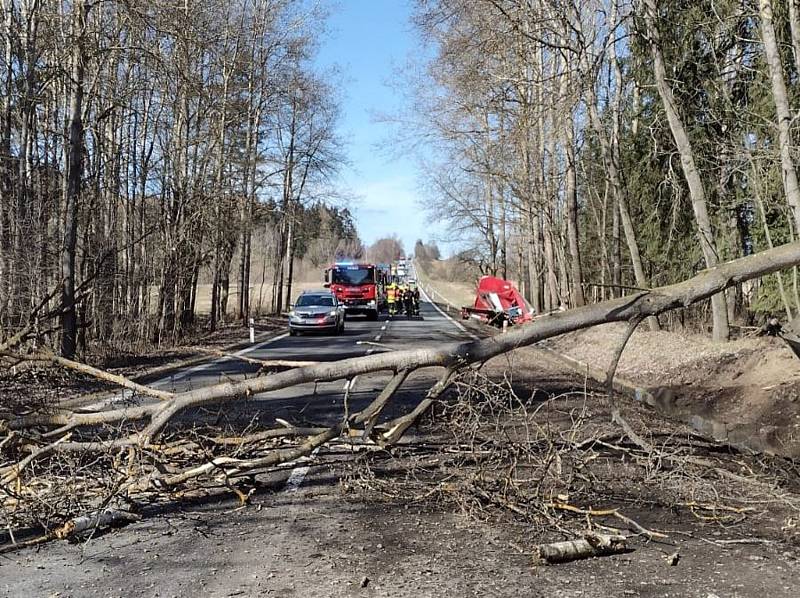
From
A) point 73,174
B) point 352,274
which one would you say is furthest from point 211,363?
point 352,274

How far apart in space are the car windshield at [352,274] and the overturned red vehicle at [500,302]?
12.4 metres

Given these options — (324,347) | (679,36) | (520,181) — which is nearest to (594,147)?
(520,181)

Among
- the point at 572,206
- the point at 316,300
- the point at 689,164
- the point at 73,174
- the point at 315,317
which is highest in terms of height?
the point at 689,164

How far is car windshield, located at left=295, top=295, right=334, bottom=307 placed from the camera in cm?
3050

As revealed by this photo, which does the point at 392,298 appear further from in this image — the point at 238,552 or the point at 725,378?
the point at 238,552

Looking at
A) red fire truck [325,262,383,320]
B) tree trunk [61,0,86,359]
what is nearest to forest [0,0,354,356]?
tree trunk [61,0,86,359]

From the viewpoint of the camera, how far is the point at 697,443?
30.6ft

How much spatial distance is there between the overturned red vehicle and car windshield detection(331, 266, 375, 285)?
12.4m

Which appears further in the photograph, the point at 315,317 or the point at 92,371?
the point at 315,317

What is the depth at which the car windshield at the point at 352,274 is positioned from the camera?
43469 millimetres

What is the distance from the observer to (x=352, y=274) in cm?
4369

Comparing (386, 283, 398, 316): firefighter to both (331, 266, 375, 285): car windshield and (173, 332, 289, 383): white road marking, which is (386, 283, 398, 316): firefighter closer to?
(331, 266, 375, 285): car windshield

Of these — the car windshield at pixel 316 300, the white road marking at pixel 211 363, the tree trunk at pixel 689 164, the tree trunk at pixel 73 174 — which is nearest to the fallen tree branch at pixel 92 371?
the white road marking at pixel 211 363

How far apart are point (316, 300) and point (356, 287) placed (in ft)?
39.7
